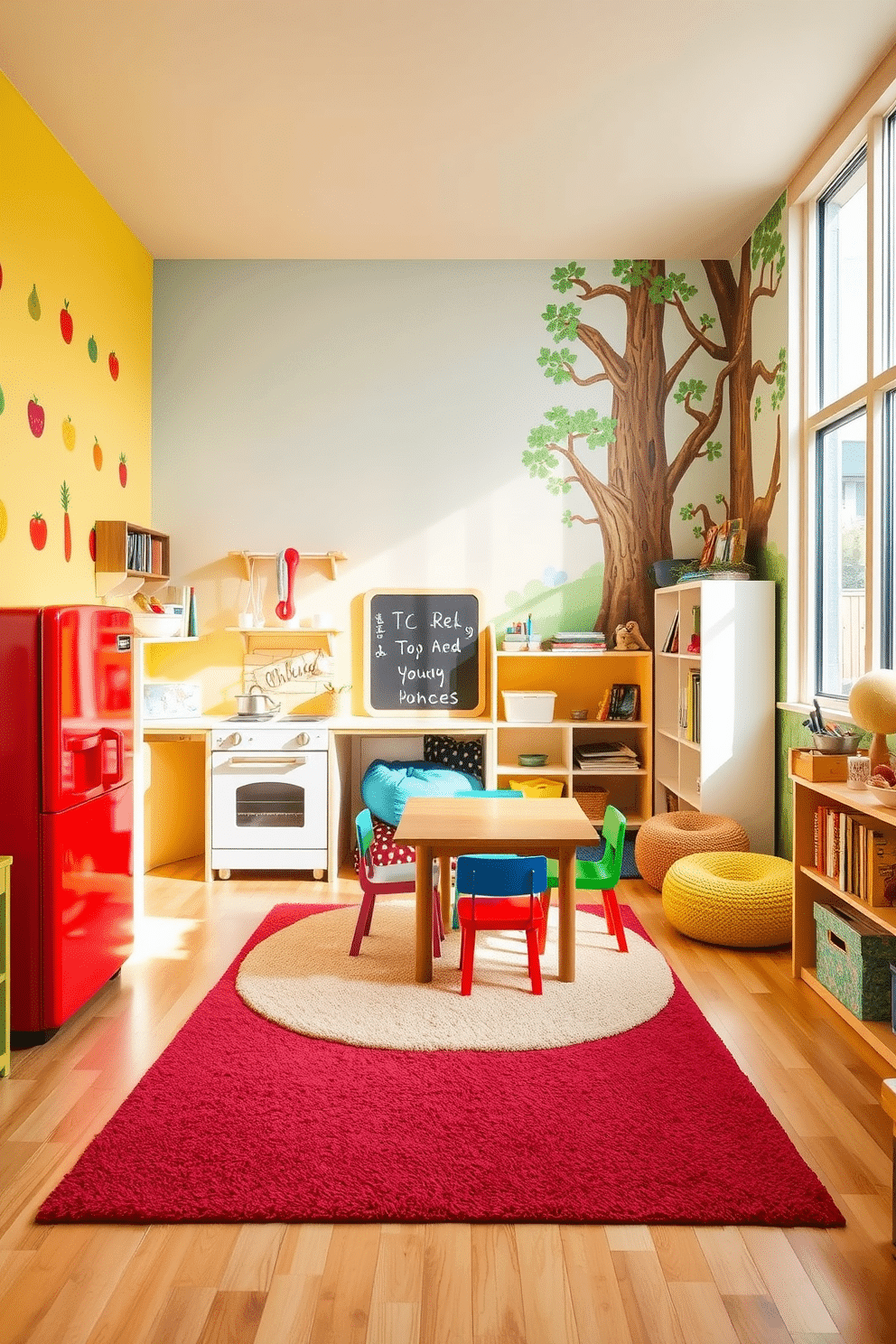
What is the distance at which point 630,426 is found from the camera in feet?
17.4

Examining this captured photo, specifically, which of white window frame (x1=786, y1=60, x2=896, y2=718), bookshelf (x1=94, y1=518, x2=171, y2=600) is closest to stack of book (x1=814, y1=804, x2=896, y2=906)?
white window frame (x1=786, y1=60, x2=896, y2=718)

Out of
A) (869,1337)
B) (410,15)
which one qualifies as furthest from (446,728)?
(869,1337)

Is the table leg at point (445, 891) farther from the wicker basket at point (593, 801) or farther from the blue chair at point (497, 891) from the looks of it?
the wicker basket at point (593, 801)

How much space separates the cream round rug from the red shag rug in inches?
3.8

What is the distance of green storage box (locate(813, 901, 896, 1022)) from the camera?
114 inches

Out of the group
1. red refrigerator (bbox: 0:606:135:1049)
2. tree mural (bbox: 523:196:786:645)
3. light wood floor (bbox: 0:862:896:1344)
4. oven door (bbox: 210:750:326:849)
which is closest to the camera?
light wood floor (bbox: 0:862:896:1344)

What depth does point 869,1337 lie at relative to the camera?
165 cm

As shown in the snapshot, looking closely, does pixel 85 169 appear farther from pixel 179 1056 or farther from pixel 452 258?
pixel 179 1056

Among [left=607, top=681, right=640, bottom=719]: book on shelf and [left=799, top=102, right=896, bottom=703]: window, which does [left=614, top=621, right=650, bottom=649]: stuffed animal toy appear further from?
[left=799, top=102, right=896, bottom=703]: window

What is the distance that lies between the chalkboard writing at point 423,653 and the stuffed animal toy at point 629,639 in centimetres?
79

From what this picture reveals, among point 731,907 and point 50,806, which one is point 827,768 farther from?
point 50,806

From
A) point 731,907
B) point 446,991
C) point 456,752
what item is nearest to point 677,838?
point 731,907

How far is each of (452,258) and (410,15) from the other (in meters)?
2.11

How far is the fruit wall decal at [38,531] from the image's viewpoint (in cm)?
373
